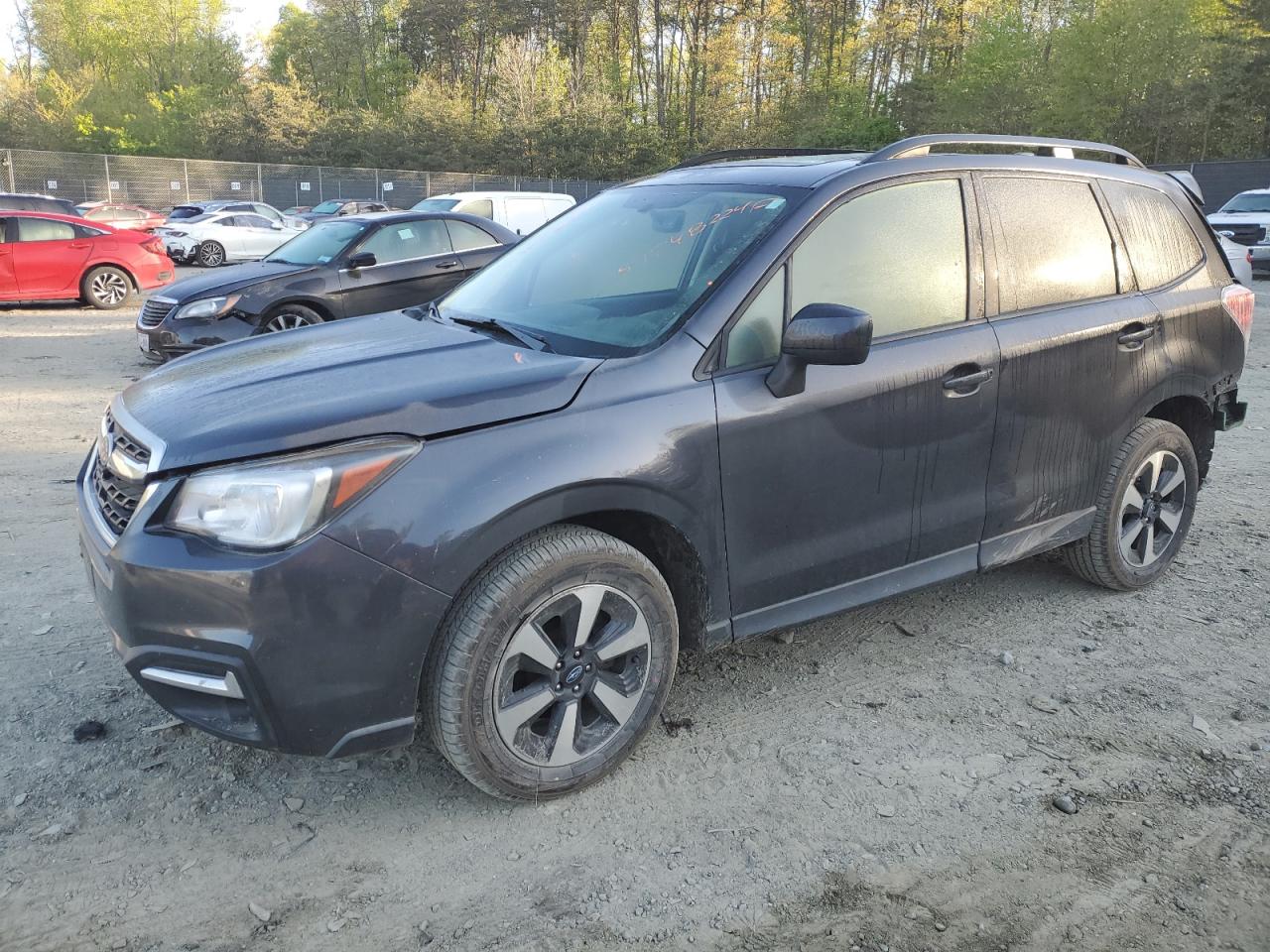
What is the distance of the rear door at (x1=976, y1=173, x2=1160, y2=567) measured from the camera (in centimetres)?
360

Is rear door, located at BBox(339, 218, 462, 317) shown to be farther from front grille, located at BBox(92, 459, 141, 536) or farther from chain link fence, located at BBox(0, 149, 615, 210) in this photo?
chain link fence, located at BBox(0, 149, 615, 210)

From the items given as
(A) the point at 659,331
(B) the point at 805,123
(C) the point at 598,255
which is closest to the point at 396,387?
(A) the point at 659,331

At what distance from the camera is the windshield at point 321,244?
931cm

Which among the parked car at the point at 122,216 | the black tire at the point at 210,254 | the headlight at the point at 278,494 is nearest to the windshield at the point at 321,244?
the headlight at the point at 278,494

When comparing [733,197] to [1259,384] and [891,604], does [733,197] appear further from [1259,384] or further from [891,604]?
[1259,384]

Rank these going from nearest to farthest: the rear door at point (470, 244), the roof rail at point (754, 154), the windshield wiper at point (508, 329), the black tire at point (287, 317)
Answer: the windshield wiper at point (508, 329)
the roof rail at point (754, 154)
the black tire at point (287, 317)
the rear door at point (470, 244)

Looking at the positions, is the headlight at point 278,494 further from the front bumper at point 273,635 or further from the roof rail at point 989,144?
the roof rail at point 989,144

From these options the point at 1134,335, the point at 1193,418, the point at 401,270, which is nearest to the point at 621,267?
the point at 1134,335

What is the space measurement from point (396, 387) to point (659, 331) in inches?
32.4

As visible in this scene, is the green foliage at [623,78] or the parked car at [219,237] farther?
the green foliage at [623,78]

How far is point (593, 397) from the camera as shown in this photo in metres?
2.73

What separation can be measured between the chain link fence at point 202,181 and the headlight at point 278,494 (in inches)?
1383

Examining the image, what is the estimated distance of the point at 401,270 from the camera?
9.37m

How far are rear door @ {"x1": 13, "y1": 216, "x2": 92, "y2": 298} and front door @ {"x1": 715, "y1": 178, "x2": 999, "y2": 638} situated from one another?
13.5m
